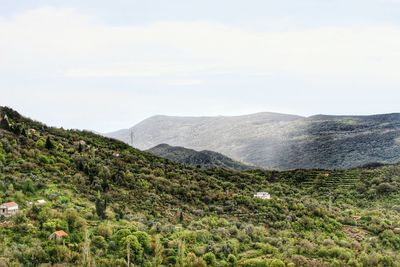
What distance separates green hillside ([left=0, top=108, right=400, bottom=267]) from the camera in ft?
81.8

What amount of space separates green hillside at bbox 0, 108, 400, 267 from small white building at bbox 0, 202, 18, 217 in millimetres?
361

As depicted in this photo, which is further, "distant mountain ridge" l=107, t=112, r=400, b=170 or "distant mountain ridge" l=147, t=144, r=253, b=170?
"distant mountain ridge" l=107, t=112, r=400, b=170

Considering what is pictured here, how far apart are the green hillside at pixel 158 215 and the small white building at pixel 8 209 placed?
36cm

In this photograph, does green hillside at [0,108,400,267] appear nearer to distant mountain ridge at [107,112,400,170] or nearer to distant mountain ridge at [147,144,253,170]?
distant mountain ridge at [147,144,253,170]

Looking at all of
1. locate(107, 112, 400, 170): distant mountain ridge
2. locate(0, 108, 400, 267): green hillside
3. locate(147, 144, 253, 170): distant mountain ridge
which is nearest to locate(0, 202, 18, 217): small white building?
locate(0, 108, 400, 267): green hillside

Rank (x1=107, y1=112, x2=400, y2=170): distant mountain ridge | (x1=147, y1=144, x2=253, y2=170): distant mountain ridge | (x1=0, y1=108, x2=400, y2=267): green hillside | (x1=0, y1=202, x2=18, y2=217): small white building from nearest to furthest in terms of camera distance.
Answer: (x1=0, y1=108, x2=400, y2=267): green hillside
(x1=0, y1=202, x2=18, y2=217): small white building
(x1=147, y1=144, x2=253, y2=170): distant mountain ridge
(x1=107, y1=112, x2=400, y2=170): distant mountain ridge

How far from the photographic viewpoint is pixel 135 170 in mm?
43406

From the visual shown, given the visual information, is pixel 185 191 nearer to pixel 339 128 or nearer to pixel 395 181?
pixel 395 181

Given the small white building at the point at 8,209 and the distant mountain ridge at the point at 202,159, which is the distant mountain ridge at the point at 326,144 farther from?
the small white building at the point at 8,209

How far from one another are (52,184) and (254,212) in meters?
14.9

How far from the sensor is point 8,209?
1001 inches

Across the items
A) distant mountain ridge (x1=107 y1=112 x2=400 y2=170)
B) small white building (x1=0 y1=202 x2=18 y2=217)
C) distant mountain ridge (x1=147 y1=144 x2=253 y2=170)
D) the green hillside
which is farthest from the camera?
distant mountain ridge (x1=107 y1=112 x2=400 y2=170)

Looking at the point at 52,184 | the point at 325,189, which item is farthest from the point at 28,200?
the point at 325,189

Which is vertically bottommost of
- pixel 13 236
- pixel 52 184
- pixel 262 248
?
pixel 262 248
